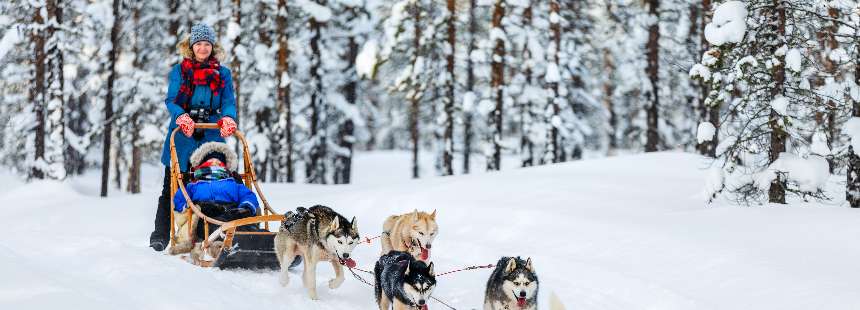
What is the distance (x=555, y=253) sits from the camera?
8398 millimetres

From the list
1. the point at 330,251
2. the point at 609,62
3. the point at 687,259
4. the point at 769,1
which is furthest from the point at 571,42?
the point at 330,251

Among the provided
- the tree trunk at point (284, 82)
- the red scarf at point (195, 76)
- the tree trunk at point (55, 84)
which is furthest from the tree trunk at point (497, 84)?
the red scarf at point (195, 76)

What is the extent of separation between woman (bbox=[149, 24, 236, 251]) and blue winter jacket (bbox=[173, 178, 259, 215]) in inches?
22.9

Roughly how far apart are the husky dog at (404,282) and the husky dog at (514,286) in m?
0.53

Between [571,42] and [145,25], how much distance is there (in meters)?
15.9

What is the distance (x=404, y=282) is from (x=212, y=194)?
312cm

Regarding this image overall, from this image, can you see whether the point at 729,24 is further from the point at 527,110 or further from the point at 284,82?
the point at 527,110

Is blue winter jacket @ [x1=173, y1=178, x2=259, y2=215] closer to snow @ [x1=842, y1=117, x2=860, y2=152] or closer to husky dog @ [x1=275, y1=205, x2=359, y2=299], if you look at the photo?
husky dog @ [x1=275, y1=205, x2=359, y2=299]

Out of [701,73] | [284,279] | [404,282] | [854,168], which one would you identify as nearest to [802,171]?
[854,168]

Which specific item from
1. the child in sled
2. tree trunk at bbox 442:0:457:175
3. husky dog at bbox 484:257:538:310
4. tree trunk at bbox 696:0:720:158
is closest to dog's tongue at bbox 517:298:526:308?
husky dog at bbox 484:257:538:310

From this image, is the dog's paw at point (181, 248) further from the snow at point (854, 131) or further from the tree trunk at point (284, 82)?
the tree trunk at point (284, 82)

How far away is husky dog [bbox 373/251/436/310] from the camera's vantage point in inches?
199

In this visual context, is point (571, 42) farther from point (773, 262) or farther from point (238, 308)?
point (238, 308)

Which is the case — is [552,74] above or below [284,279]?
above
